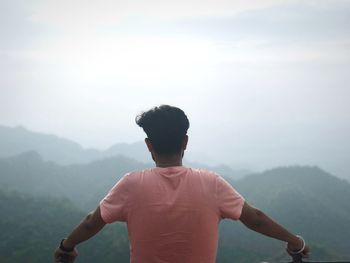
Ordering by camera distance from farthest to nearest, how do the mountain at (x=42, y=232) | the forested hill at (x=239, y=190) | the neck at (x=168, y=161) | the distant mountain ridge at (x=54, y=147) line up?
the distant mountain ridge at (x=54, y=147) → the forested hill at (x=239, y=190) → the mountain at (x=42, y=232) → the neck at (x=168, y=161)

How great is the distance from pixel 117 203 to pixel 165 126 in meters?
0.47

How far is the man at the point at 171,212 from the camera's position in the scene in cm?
179

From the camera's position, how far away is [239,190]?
310 feet

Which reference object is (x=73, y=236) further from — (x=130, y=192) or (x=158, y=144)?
(x=158, y=144)

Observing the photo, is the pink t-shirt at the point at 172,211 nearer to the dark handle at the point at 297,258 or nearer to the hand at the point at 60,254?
the hand at the point at 60,254

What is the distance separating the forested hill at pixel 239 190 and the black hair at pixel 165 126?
50249mm

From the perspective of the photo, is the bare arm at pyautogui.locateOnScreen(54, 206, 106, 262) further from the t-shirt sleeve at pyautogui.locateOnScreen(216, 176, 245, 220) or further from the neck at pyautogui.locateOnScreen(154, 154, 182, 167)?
the t-shirt sleeve at pyautogui.locateOnScreen(216, 176, 245, 220)

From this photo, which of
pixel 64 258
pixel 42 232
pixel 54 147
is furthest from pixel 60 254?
pixel 54 147

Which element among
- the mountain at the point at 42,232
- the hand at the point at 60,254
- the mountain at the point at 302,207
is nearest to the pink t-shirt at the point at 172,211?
the hand at the point at 60,254

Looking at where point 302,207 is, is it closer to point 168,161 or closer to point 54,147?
point 168,161

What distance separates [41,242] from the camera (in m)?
50.8

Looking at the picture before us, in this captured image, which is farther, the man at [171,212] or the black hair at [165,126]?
the black hair at [165,126]

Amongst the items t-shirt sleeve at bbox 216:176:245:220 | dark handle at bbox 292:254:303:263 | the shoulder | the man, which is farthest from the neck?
dark handle at bbox 292:254:303:263

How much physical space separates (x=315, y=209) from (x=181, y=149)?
85.7 m
